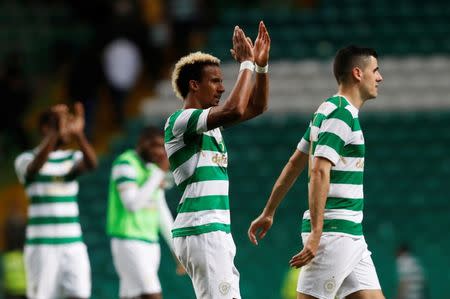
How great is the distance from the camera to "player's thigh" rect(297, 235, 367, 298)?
6980 mm

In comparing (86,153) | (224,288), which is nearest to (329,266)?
(224,288)

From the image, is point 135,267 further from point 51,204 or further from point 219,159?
point 219,159

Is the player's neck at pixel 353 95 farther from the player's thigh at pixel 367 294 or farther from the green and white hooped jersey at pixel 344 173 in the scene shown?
the player's thigh at pixel 367 294

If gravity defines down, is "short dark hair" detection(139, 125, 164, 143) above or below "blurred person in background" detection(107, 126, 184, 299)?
above

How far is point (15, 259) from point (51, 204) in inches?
92.7

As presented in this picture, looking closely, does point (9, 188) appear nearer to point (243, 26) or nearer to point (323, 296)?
point (243, 26)

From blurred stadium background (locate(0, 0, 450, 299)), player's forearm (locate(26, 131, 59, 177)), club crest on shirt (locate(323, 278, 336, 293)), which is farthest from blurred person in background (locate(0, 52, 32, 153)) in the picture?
club crest on shirt (locate(323, 278, 336, 293))

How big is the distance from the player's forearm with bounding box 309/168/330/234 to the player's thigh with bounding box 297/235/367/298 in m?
0.28

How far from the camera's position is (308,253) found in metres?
6.64

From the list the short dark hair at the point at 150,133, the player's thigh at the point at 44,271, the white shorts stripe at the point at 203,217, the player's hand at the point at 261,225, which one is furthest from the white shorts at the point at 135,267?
the white shorts stripe at the point at 203,217

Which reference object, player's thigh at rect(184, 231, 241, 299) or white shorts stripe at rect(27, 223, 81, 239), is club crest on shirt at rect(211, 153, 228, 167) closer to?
player's thigh at rect(184, 231, 241, 299)

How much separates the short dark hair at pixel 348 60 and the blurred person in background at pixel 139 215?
9.94 ft

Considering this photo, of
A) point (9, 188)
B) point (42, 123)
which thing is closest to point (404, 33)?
point (9, 188)

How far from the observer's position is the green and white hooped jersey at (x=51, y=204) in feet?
32.3
